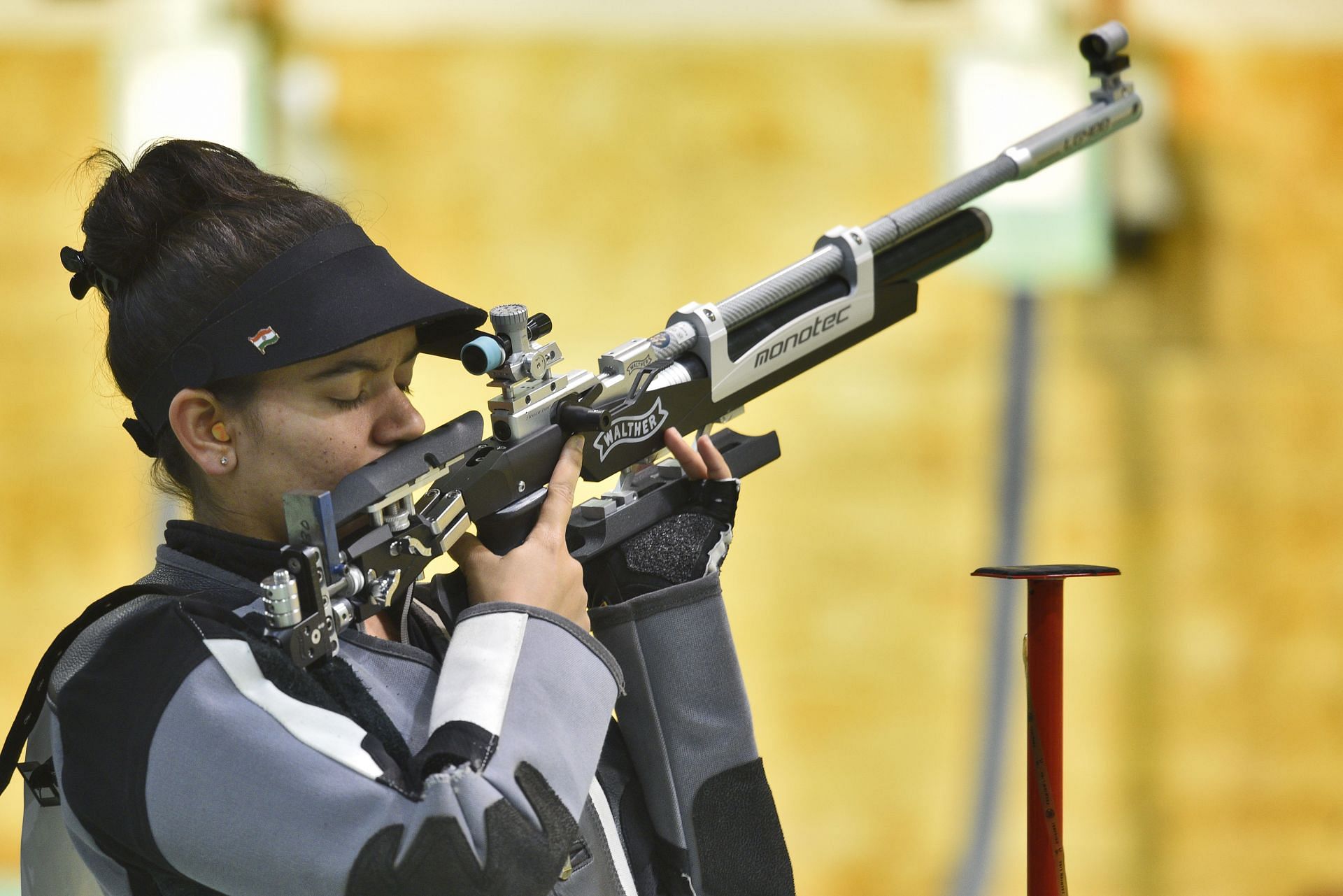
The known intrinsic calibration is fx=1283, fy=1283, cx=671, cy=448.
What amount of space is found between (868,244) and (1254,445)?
3.56 feet

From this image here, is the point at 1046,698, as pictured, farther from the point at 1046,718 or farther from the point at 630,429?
the point at 630,429

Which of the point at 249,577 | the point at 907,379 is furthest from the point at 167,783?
the point at 907,379

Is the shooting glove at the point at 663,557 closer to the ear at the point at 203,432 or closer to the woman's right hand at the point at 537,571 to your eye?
the woman's right hand at the point at 537,571

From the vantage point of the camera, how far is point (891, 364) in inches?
A: 71.9

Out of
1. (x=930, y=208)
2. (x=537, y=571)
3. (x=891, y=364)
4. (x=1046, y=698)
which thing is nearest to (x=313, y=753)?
(x=537, y=571)

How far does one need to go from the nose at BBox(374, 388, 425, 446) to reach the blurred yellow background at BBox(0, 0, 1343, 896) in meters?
0.93

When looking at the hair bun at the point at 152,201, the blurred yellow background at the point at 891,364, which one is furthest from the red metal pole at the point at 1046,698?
the blurred yellow background at the point at 891,364

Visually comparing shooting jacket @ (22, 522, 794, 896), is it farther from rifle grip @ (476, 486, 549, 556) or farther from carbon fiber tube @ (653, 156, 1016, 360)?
carbon fiber tube @ (653, 156, 1016, 360)

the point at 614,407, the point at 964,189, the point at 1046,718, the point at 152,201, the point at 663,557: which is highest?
the point at 964,189

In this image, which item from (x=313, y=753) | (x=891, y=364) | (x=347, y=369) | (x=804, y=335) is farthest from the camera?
(x=891, y=364)

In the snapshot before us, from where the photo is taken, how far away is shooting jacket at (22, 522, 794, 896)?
604 mm

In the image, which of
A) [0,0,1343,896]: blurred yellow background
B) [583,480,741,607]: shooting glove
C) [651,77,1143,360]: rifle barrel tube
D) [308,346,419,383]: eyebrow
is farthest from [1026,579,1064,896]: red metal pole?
[0,0,1343,896]: blurred yellow background

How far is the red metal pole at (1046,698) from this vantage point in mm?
795

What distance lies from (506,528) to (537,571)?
47 mm
